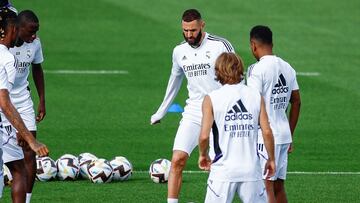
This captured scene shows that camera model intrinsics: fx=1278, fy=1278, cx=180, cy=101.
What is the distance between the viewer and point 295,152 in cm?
2208

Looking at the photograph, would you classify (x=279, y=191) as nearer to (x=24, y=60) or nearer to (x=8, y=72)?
(x=8, y=72)

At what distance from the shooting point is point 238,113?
13.2m

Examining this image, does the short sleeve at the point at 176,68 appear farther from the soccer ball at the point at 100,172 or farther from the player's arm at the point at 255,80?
the soccer ball at the point at 100,172

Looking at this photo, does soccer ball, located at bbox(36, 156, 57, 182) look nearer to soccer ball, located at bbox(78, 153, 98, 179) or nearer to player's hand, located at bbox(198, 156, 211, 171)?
soccer ball, located at bbox(78, 153, 98, 179)

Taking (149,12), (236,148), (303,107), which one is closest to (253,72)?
(236,148)

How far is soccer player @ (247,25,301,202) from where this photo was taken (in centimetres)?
1477

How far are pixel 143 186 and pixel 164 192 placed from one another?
55 centimetres

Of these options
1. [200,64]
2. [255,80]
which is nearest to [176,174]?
[200,64]

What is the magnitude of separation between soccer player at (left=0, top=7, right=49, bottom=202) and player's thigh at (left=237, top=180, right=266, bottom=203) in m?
2.18

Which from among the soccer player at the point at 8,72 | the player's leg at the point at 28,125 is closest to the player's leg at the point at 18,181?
the player's leg at the point at 28,125

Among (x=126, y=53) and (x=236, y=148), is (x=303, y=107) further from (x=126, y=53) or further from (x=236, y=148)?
(x=236, y=148)

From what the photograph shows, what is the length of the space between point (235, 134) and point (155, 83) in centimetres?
1647

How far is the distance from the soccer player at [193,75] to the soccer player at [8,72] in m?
2.85

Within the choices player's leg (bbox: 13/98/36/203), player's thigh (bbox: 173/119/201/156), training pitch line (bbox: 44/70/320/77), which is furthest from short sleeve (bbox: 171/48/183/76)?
training pitch line (bbox: 44/70/320/77)
